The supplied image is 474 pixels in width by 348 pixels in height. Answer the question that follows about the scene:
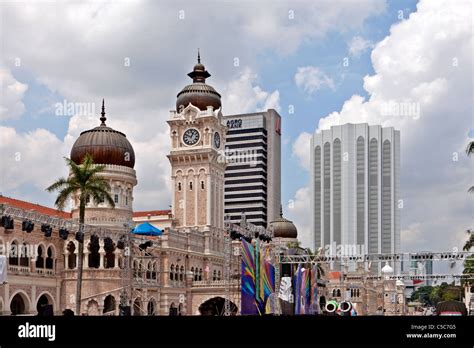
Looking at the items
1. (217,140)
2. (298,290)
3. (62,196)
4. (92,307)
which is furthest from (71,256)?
(217,140)

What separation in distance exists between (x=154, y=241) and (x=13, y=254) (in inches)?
722

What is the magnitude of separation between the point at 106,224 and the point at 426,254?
97.6 ft

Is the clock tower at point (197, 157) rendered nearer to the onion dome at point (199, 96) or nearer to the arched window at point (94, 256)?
the onion dome at point (199, 96)

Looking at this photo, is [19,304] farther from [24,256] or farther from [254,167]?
[254,167]

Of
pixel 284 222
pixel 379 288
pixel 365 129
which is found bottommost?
pixel 379 288

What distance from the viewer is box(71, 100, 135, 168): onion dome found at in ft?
246

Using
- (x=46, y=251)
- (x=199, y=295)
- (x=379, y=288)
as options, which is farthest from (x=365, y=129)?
(x=46, y=251)

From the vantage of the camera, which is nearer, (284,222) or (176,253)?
(176,253)

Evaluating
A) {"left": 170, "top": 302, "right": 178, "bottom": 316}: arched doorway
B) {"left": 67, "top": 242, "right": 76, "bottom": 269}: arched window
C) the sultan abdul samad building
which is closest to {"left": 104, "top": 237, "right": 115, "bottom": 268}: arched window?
the sultan abdul samad building

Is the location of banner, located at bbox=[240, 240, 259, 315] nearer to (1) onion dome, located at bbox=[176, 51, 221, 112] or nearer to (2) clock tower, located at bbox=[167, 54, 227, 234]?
(2) clock tower, located at bbox=[167, 54, 227, 234]

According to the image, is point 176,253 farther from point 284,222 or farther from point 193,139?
point 284,222

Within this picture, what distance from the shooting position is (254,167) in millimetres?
184750

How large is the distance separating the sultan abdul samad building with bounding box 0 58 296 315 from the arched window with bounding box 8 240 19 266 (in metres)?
0.11

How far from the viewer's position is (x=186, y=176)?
3777 inches
